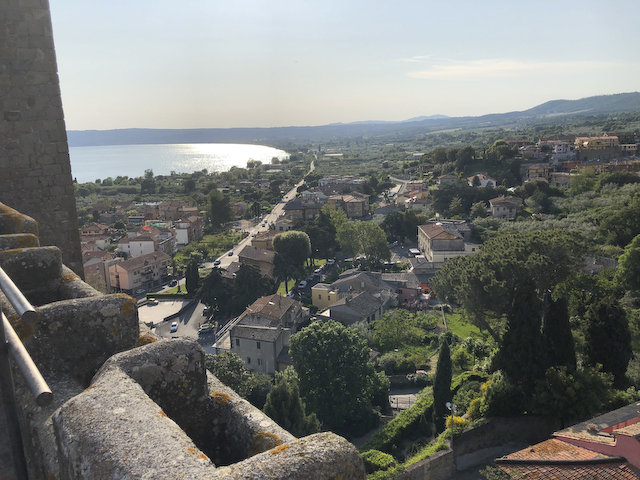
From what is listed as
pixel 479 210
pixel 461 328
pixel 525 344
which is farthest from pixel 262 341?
pixel 479 210

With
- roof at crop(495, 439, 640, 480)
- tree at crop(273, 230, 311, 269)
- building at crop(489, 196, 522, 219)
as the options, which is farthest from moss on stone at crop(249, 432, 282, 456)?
building at crop(489, 196, 522, 219)

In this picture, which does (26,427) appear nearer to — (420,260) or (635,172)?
(420,260)

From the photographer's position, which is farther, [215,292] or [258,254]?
[258,254]

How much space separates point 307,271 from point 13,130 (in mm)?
38683

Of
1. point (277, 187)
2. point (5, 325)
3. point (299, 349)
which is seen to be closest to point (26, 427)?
point (5, 325)

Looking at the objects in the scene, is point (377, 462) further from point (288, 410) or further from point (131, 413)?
point (131, 413)

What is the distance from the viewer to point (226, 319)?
1323 inches

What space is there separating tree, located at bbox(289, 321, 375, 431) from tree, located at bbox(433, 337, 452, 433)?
4560 mm

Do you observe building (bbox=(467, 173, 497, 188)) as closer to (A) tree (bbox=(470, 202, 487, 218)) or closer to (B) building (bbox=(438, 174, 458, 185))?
(B) building (bbox=(438, 174, 458, 185))

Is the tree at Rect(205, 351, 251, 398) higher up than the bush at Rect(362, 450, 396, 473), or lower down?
higher up

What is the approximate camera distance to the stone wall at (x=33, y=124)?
5.48 meters

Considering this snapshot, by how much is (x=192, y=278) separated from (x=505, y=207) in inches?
1358

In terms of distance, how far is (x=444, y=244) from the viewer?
43.5m

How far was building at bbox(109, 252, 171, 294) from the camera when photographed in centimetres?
4147
